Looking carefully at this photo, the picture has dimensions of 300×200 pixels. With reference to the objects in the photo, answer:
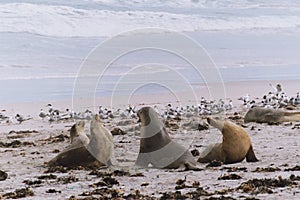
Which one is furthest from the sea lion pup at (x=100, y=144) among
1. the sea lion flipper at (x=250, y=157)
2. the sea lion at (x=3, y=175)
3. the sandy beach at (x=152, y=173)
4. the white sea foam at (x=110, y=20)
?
the white sea foam at (x=110, y=20)

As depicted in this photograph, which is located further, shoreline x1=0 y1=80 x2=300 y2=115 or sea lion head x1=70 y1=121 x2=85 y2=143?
shoreline x1=0 y1=80 x2=300 y2=115

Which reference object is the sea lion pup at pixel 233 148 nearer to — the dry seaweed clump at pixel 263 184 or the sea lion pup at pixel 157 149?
the sea lion pup at pixel 157 149

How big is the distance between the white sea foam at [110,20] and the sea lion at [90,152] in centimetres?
3221

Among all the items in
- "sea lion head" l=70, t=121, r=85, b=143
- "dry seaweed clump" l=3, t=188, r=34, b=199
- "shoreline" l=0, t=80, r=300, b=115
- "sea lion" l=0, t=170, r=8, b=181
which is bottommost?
"dry seaweed clump" l=3, t=188, r=34, b=199

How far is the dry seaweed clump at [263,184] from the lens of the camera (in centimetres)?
663

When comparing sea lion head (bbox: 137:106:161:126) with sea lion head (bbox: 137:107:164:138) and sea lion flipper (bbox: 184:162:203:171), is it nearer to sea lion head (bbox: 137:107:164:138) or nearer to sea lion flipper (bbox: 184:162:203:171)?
sea lion head (bbox: 137:107:164:138)

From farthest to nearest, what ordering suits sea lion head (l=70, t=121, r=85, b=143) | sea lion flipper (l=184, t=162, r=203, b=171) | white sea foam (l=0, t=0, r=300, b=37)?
white sea foam (l=0, t=0, r=300, b=37), sea lion head (l=70, t=121, r=85, b=143), sea lion flipper (l=184, t=162, r=203, b=171)

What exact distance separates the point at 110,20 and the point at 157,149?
40261 millimetres

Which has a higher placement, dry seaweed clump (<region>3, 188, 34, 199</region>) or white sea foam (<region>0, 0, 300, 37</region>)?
white sea foam (<region>0, 0, 300, 37</region>)

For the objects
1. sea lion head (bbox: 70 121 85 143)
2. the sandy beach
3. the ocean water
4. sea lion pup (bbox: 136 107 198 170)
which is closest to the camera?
the sandy beach

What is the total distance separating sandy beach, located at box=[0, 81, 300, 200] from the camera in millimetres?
6863

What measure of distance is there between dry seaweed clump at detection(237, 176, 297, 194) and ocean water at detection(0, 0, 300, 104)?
14204 millimetres

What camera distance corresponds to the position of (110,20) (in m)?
48.7

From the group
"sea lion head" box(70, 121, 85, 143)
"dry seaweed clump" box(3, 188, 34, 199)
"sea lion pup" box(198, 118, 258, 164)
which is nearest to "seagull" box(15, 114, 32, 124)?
"sea lion head" box(70, 121, 85, 143)
